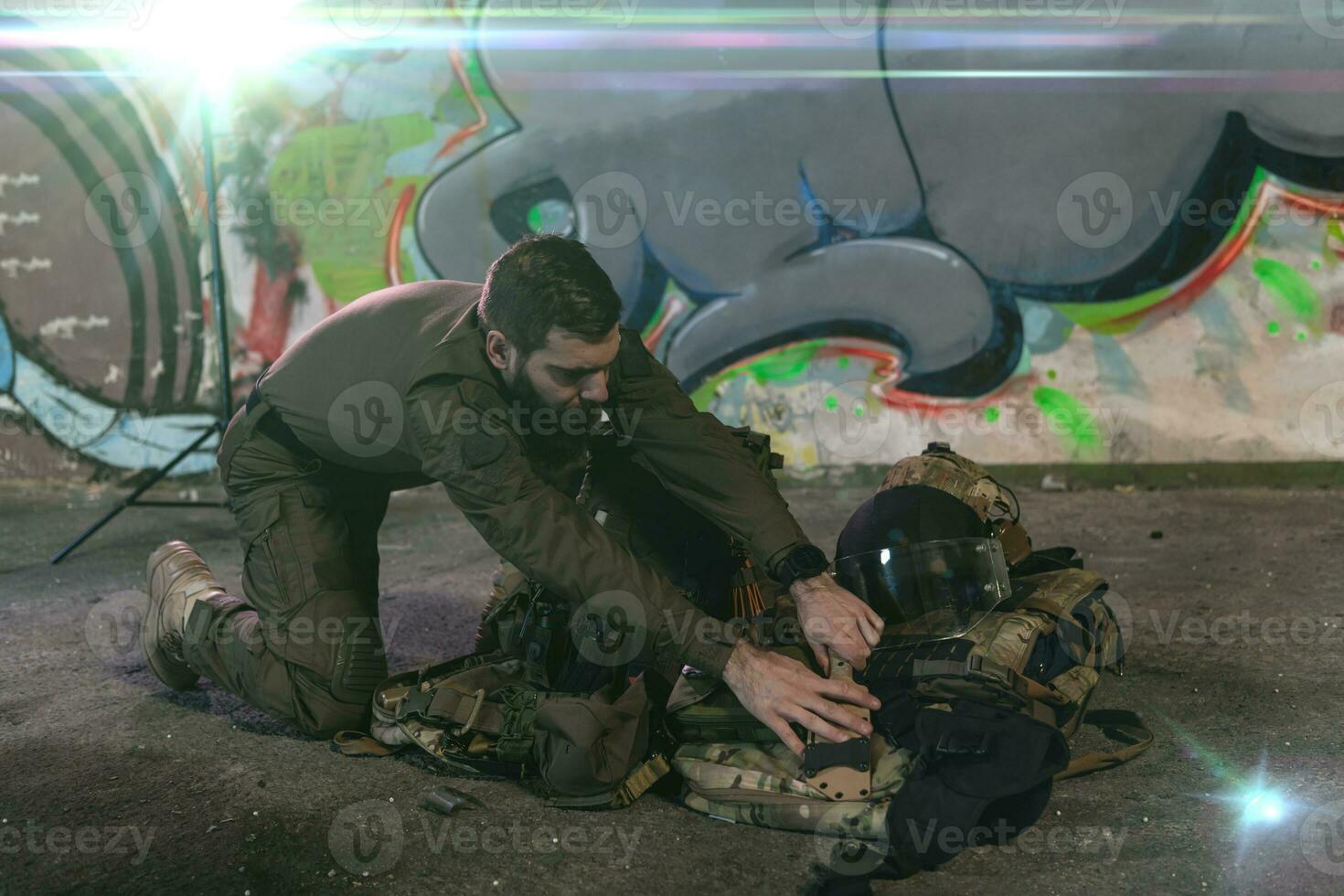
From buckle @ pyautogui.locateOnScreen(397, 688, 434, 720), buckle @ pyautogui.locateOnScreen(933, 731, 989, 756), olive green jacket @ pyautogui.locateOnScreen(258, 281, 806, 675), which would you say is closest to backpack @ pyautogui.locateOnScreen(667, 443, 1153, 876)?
buckle @ pyautogui.locateOnScreen(933, 731, 989, 756)

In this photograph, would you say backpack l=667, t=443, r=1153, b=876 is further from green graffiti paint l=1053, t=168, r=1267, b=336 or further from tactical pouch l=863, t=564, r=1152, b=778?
green graffiti paint l=1053, t=168, r=1267, b=336

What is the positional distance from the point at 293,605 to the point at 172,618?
1.40 ft

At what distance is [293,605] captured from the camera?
2.77m

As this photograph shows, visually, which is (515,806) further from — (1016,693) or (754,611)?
(1016,693)

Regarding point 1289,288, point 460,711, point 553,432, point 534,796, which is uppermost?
point 1289,288

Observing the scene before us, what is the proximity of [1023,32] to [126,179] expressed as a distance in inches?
179

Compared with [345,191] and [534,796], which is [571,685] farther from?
[345,191]

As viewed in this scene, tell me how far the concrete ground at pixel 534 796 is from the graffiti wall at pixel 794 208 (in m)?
1.76

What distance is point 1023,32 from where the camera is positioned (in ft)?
16.9

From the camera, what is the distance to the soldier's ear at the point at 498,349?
2371 millimetres

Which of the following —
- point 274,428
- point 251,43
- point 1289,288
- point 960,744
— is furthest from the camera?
point 251,43

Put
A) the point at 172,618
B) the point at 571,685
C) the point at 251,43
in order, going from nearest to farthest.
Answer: the point at 571,685 < the point at 172,618 < the point at 251,43

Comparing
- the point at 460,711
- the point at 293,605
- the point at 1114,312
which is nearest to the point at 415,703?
the point at 460,711

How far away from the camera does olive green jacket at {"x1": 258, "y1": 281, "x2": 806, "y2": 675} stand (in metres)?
2.24
